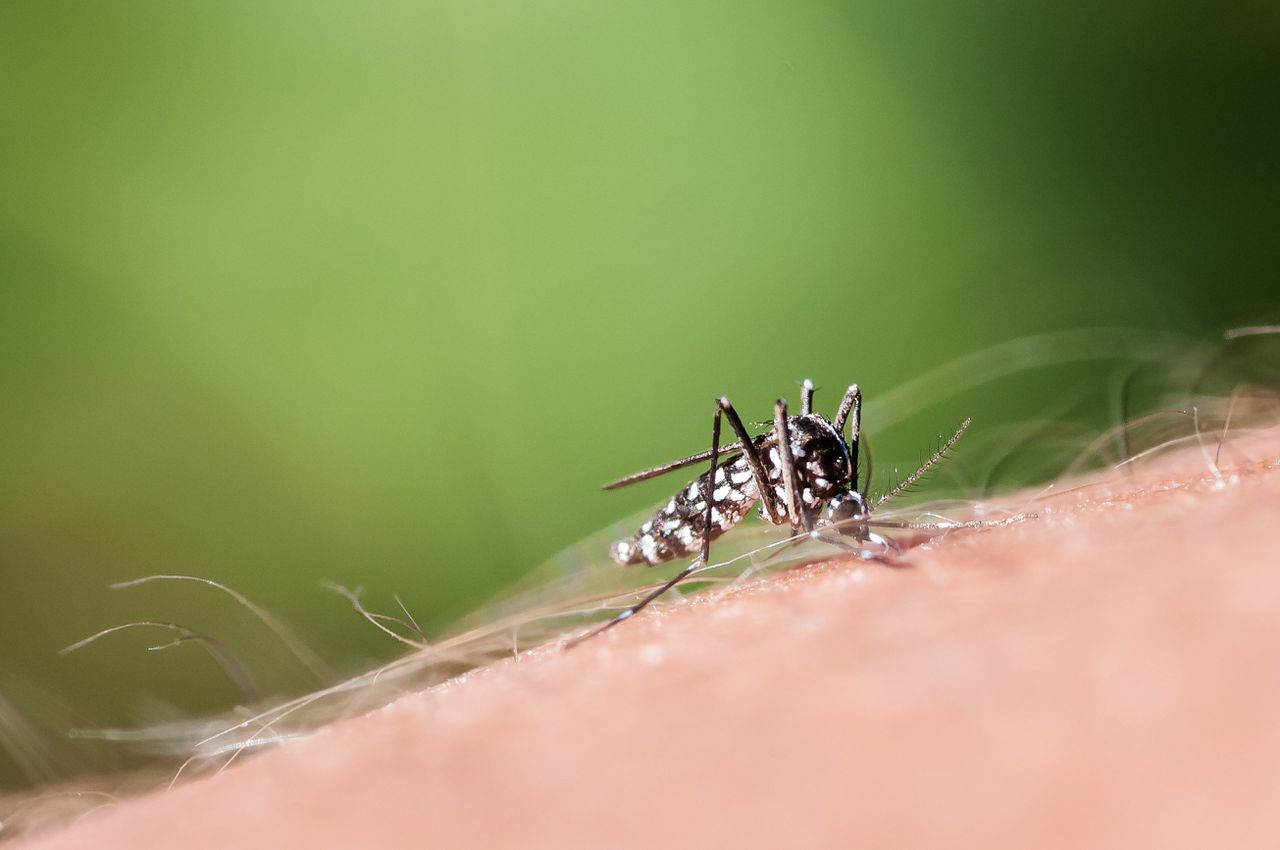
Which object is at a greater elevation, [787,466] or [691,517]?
[787,466]

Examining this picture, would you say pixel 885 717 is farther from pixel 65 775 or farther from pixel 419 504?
pixel 419 504

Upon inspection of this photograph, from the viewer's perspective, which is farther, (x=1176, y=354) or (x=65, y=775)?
(x=1176, y=354)

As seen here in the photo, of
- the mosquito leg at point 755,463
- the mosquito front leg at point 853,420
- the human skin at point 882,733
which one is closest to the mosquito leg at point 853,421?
the mosquito front leg at point 853,420

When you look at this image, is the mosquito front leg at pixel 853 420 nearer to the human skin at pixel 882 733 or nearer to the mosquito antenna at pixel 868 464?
the mosquito antenna at pixel 868 464

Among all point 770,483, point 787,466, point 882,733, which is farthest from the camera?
point 770,483

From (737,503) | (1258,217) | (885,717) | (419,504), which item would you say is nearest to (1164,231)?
(1258,217)

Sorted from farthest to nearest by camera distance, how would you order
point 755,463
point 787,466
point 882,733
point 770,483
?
point 770,483, point 755,463, point 787,466, point 882,733

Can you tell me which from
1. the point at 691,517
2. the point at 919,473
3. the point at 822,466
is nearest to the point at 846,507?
the point at 822,466

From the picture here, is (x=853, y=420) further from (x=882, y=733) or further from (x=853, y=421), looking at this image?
(x=882, y=733)
